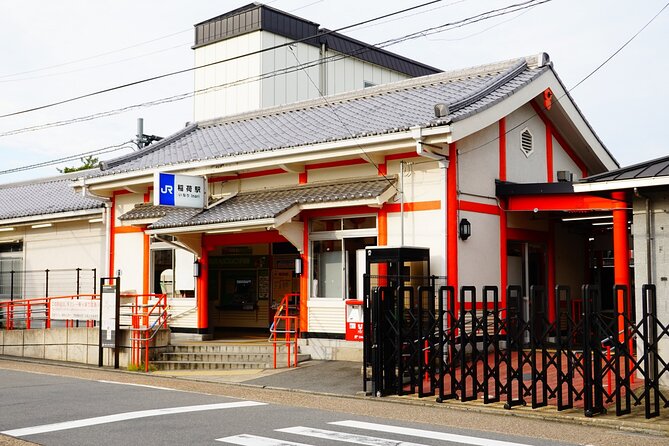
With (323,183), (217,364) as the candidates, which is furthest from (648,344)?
(217,364)

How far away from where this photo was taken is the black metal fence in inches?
408

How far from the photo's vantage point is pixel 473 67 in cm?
1909

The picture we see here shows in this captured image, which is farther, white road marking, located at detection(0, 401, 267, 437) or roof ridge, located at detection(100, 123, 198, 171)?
roof ridge, located at detection(100, 123, 198, 171)

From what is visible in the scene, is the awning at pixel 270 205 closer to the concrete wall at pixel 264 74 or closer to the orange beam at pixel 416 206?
the orange beam at pixel 416 206

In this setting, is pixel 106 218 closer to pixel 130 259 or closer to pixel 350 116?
pixel 130 259

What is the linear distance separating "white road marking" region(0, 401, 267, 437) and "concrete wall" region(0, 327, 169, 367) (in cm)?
641

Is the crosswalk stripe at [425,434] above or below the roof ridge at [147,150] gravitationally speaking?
below

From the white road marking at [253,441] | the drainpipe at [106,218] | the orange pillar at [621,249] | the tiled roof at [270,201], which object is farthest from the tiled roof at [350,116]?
the white road marking at [253,441]

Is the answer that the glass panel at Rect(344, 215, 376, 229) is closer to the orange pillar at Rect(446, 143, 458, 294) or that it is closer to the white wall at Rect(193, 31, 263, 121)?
the orange pillar at Rect(446, 143, 458, 294)

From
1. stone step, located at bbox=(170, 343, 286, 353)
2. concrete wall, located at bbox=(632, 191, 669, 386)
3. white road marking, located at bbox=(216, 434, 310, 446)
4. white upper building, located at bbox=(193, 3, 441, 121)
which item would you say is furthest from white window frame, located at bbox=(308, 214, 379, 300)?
white upper building, located at bbox=(193, 3, 441, 121)

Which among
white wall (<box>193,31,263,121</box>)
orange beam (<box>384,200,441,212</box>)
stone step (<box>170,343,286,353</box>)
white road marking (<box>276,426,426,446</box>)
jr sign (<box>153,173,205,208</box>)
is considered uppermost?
white wall (<box>193,31,263,121</box>)

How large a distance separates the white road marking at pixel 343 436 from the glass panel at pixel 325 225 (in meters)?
7.93

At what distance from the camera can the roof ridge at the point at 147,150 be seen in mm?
21328

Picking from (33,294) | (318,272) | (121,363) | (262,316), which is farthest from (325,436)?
(33,294)
